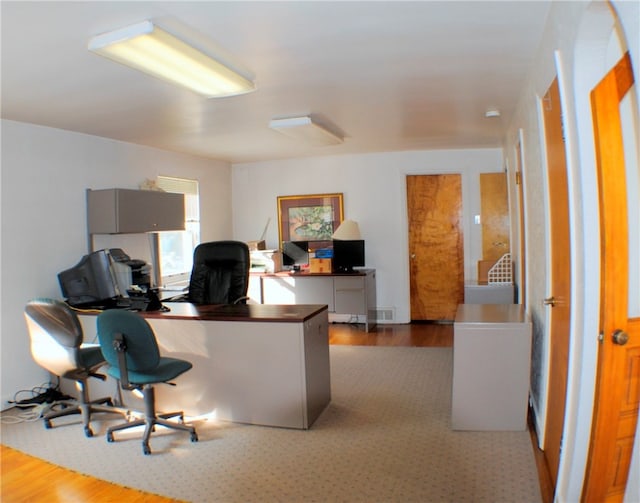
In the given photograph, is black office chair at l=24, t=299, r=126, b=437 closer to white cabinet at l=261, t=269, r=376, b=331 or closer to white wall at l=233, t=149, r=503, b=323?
white cabinet at l=261, t=269, r=376, b=331

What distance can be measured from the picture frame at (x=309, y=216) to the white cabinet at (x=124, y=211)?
94.4 inches

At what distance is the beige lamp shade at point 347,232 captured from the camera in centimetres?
654

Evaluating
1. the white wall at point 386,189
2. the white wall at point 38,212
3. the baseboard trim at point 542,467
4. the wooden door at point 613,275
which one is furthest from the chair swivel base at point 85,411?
the white wall at point 386,189

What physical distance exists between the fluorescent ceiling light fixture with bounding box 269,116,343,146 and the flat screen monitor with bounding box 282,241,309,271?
83.0 inches

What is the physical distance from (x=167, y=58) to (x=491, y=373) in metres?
2.72

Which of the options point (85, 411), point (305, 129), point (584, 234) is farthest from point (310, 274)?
point (584, 234)

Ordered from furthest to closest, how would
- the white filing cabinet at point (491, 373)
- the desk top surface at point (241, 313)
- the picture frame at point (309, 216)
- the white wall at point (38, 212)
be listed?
1. the picture frame at point (309, 216)
2. the white wall at point (38, 212)
3. the desk top surface at point (241, 313)
4. the white filing cabinet at point (491, 373)

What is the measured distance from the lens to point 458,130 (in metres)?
5.29

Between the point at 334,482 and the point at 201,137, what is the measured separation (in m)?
3.72

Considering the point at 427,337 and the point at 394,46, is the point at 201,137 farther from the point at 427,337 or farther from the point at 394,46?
the point at 427,337

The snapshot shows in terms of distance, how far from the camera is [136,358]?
314 centimetres

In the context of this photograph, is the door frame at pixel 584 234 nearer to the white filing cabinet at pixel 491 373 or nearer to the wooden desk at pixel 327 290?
the white filing cabinet at pixel 491 373

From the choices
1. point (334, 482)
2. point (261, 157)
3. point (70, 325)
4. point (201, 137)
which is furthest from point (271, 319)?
point (261, 157)

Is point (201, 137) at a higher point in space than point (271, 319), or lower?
higher
